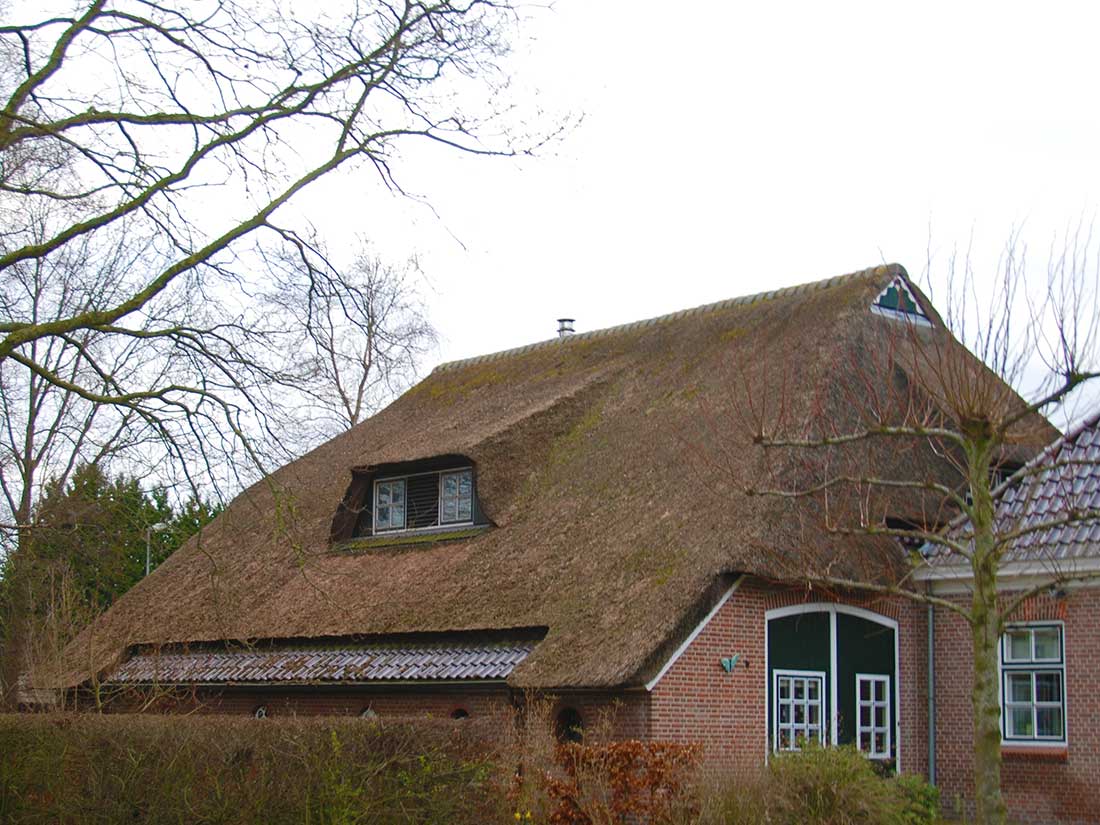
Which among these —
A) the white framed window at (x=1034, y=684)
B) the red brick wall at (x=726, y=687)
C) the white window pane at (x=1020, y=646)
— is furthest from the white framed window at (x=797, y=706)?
the white window pane at (x=1020, y=646)

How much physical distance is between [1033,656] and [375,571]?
32.2 feet

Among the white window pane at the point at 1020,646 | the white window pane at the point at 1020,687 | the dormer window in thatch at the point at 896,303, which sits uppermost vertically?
the dormer window in thatch at the point at 896,303

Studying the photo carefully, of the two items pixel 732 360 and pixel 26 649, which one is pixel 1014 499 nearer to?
pixel 732 360

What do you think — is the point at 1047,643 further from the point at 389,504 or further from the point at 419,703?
the point at 389,504

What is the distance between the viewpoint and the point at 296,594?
22406 mm

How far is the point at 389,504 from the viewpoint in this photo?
23.9 meters

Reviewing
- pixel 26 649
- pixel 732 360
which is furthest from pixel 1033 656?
pixel 26 649

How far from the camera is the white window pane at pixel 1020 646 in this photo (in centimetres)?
1811

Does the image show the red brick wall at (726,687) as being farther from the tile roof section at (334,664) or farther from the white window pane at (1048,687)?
the white window pane at (1048,687)

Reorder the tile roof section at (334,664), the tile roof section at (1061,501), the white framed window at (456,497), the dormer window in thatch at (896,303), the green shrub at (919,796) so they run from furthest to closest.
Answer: the white framed window at (456,497)
the dormer window in thatch at (896,303)
the tile roof section at (334,664)
the tile roof section at (1061,501)
the green shrub at (919,796)

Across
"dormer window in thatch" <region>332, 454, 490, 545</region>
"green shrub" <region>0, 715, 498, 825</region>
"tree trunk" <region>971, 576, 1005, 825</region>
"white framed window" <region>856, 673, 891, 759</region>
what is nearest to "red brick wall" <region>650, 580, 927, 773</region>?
"white framed window" <region>856, 673, 891, 759</region>

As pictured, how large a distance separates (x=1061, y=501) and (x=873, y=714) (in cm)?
382

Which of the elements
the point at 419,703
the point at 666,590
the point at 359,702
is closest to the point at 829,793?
the point at 666,590

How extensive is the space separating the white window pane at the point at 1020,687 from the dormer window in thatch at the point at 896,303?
19.6 feet
